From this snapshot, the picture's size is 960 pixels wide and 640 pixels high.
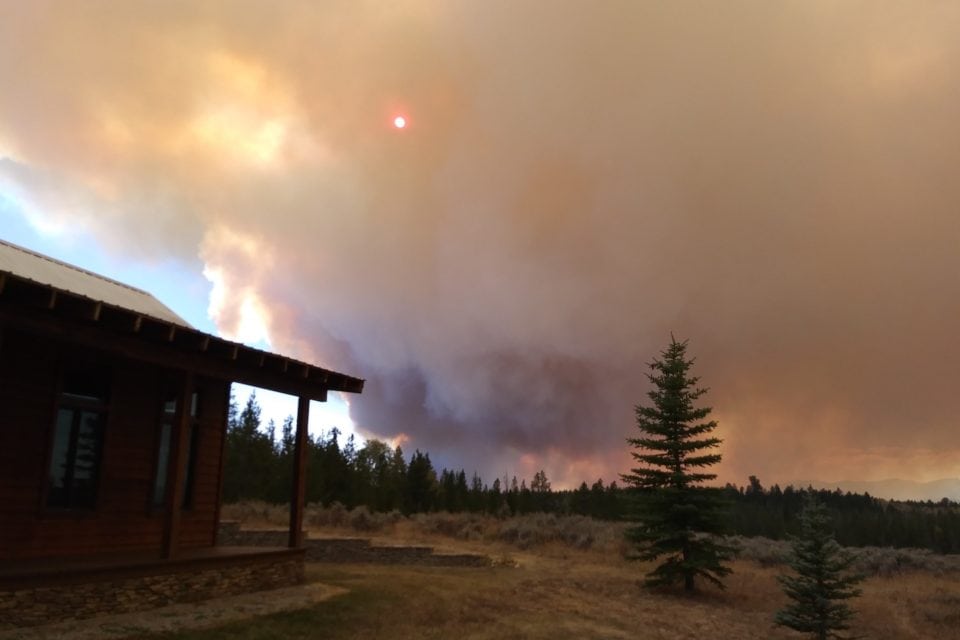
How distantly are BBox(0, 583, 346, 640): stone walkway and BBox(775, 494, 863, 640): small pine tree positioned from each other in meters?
9.75

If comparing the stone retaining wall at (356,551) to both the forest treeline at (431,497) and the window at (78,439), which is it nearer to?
the window at (78,439)

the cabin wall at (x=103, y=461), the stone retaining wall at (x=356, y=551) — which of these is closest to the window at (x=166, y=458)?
the cabin wall at (x=103, y=461)

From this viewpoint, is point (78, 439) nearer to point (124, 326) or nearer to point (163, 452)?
point (163, 452)

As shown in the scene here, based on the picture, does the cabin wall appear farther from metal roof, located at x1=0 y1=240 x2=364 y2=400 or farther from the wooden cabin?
metal roof, located at x1=0 y1=240 x2=364 y2=400

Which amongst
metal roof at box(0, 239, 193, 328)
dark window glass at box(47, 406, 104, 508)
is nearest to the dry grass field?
dark window glass at box(47, 406, 104, 508)

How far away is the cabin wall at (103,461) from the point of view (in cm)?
1047

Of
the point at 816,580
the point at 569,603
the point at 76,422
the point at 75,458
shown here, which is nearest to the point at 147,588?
the point at 75,458

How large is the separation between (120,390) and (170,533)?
3202 millimetres

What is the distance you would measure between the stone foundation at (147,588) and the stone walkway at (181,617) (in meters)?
0.18

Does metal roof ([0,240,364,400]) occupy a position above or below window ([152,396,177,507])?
above

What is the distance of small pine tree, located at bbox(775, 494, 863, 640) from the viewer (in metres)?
12.2

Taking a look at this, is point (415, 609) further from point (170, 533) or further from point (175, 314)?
Answer: point (175, 314)

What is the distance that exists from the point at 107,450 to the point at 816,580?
1470 cm

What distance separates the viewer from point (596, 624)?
1238 cm
